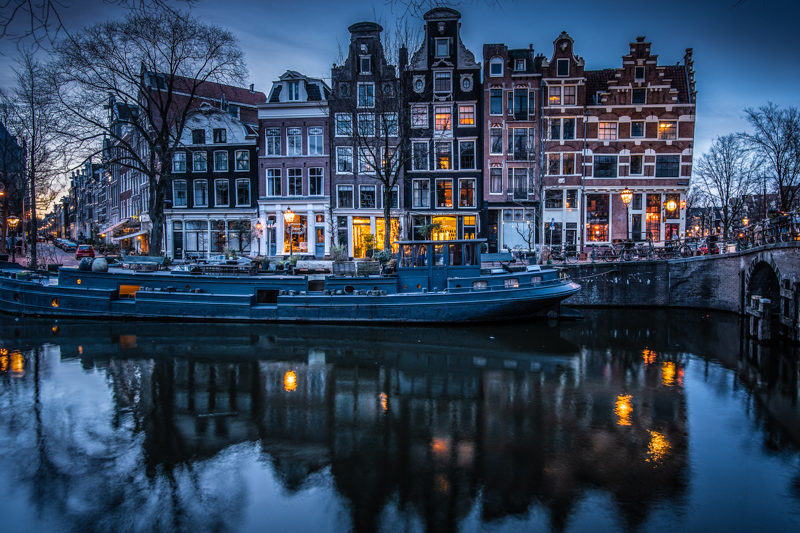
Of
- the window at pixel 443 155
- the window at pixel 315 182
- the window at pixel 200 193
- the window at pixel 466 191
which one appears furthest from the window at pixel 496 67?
the window at pixel 200 193

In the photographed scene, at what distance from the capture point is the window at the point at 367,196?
36.8 m

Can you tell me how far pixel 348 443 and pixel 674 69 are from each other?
41.1 m

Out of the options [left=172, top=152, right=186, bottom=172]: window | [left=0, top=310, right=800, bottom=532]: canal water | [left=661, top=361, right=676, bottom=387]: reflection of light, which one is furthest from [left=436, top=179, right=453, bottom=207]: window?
[left=661, top=361, right=676, bottom=387]: reflection of light

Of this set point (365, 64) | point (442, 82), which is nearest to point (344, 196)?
point (365, 64)

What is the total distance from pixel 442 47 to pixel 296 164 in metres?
14.8

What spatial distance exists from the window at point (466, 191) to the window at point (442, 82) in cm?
720

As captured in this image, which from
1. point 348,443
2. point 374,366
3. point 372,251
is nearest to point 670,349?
point 374,366

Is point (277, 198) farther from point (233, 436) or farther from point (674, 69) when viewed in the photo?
point (674, 69)

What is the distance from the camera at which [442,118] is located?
36.5 m

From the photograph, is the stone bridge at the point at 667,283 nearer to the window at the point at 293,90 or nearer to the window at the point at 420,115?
the window at the point at 420,115

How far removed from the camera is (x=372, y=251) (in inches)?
1264

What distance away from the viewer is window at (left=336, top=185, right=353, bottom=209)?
36781 mm

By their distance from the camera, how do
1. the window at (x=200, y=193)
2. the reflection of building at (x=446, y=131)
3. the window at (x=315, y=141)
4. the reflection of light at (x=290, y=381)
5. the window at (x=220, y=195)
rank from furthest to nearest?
the window at (x=200, y=193) → the window at (x=220, y=195) → the window at (x=315, y=141) → the reflection of building at (x=446, y=131) → the reflection of light at (x=290, y=381)

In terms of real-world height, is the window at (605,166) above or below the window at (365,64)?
below
